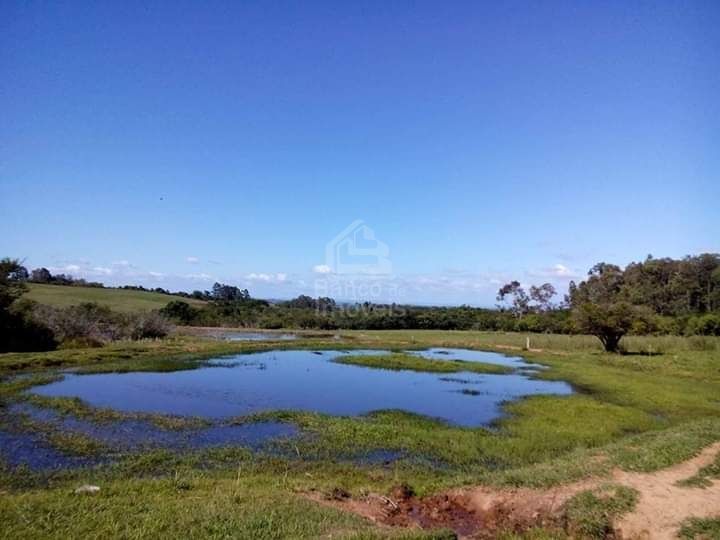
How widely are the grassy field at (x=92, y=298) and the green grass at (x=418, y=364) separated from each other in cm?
4596

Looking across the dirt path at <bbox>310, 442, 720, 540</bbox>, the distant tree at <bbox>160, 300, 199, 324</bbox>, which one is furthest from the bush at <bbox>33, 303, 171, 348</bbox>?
the dirt path at <bbox>310, 442, 720, 540</bbox>

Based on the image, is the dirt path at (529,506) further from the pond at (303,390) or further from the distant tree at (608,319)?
the distant tree at (608,319)

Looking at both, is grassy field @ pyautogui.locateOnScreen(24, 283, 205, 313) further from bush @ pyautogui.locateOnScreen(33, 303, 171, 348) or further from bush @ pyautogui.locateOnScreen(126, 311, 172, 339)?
bush @ pyautogui.locateOnScreen(33, 303, 171, 348)

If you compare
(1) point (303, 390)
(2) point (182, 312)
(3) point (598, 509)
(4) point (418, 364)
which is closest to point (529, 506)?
(3) point (598, 509)

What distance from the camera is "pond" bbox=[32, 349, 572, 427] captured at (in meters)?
18.2

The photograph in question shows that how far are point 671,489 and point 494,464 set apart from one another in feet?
14.2

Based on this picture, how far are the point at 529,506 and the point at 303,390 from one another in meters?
15.6

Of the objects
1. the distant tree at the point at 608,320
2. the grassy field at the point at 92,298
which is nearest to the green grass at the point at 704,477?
the distant tree at the point at 608,320

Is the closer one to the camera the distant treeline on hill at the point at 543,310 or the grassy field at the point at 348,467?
the grassy field at the point at 348,467

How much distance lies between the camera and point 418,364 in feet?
105

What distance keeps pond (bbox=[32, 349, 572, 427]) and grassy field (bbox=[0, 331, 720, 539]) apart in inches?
59.9

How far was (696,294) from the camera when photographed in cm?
7688

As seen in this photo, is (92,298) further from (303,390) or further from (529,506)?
(529,506)

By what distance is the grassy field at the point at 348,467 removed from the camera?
6.76 meters
